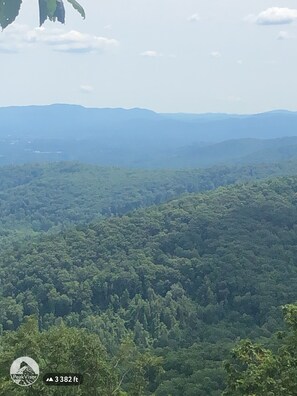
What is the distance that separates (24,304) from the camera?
43.8 metres

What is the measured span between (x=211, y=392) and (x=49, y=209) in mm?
88400

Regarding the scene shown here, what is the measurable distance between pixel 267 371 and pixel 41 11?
478cm

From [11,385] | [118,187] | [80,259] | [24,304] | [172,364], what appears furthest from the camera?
[118,187]

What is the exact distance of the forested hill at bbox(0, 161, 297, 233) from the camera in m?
105

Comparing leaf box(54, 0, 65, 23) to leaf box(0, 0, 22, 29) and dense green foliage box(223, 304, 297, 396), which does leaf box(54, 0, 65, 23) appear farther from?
dense green foliage box(223, 304, 297, 396)

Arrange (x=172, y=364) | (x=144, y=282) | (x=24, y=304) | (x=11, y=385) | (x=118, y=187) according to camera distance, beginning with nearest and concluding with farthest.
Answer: (x=11, y=385) → (x=172, y=364) → (x=24, y=304) → (x=144, y=282) → (x=118, y=187)

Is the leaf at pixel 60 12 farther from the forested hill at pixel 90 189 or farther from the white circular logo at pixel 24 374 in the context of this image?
the forested hill at pixel 90 189

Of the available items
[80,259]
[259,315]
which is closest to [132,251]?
[80,259]

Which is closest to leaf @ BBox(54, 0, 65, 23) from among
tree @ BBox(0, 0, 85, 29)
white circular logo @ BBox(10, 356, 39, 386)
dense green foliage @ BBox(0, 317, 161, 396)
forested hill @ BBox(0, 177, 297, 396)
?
tree @ BBox(0, 0, 85, 29)

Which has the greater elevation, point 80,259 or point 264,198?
point 264,198

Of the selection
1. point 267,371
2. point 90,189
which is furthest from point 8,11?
point 90,189

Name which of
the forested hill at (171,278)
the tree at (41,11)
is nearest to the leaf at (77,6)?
the tree at (41,11)

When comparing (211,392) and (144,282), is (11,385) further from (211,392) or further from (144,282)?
(144,282)

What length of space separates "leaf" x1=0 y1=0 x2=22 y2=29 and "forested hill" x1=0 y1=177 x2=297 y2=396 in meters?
27.5
